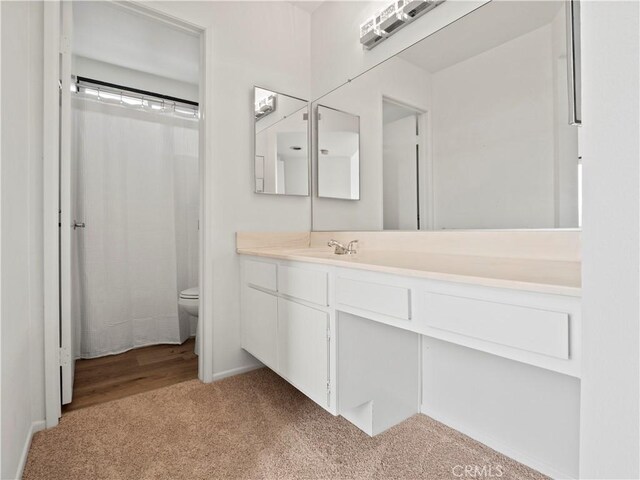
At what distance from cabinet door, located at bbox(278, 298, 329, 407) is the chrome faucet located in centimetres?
42

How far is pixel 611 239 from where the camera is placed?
13.4 inches

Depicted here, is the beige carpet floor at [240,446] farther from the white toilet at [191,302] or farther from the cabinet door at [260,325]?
the white toilet at [191,302]

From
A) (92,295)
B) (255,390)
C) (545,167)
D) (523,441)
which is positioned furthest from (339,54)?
(92,295)

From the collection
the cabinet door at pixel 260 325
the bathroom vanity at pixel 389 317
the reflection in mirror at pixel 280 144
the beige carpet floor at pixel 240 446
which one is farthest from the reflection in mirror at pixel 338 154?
the beige carpet floor at pixel 240 446

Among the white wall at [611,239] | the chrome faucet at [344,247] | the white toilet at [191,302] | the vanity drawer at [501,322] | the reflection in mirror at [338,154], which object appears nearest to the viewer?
the white wall at [611,239]

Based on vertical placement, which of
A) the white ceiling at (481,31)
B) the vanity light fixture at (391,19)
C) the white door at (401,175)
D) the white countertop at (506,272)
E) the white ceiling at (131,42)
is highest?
the white ceiling at (131,42)

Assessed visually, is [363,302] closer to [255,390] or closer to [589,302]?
[589,302]

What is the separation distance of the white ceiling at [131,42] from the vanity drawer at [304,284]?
1.60m

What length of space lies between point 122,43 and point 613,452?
3.24 m

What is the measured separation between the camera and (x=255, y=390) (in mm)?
1861

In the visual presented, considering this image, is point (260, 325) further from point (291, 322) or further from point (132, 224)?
point (132, 224)

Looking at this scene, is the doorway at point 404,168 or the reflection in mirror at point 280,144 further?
the reflection in mirror at point 280,144

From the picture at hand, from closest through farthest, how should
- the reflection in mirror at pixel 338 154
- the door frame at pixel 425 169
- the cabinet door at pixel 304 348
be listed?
1. the cabinet door at pixel 304 348
2. the door frame at pixel 425 169
3. the reflection in mirror at pixel 338 154

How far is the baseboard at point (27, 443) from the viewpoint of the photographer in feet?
3.93
